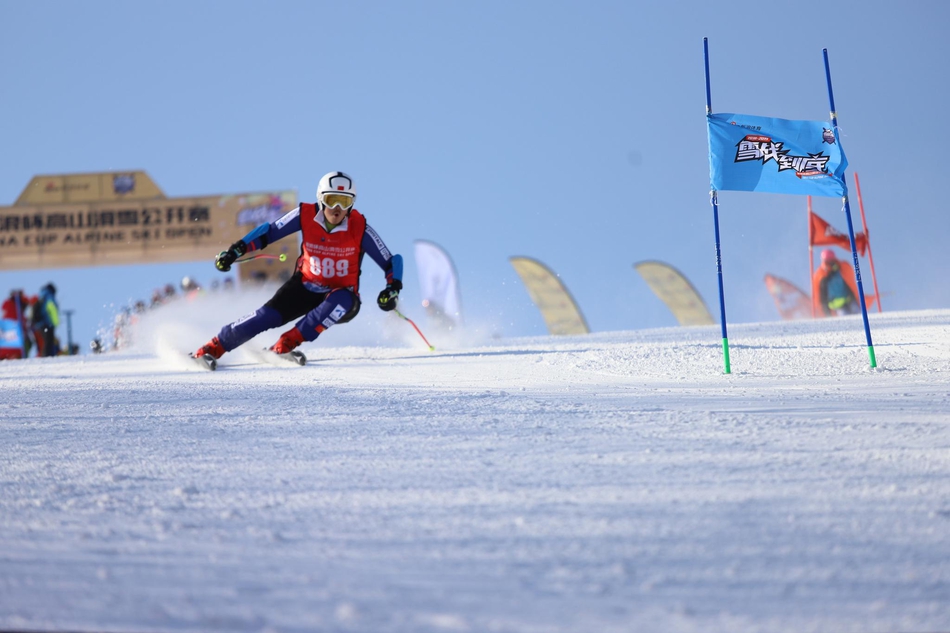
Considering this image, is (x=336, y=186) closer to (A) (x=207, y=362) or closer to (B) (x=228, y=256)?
(B) (x=228, y=256)

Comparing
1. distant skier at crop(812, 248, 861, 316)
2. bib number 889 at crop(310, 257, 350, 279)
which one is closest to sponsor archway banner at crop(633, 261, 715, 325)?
distant skier at crop(812, 248, 861, 316)

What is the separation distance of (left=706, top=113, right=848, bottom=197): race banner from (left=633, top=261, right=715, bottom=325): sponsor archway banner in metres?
19.8

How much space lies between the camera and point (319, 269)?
21.6ft

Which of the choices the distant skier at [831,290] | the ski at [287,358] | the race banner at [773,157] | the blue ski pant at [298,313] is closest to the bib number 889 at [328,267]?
the blue ski pant at [298,313]

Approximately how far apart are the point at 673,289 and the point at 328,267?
1998cm

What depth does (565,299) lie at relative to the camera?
24.1 m

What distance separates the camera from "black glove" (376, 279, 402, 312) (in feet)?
21.3

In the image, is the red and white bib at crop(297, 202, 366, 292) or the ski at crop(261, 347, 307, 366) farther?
the red and white bib at crop(297, 202, 366, 292)

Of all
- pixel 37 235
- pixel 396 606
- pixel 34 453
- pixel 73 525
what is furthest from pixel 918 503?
pixel 37 235

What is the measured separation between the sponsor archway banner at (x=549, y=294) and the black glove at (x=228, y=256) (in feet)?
57.9

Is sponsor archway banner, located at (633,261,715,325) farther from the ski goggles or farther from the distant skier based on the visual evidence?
the ski goggles

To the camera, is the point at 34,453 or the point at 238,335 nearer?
the point at 34,453

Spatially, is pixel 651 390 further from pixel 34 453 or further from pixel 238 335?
pixel 238 335

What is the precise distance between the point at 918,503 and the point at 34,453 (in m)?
2.76
